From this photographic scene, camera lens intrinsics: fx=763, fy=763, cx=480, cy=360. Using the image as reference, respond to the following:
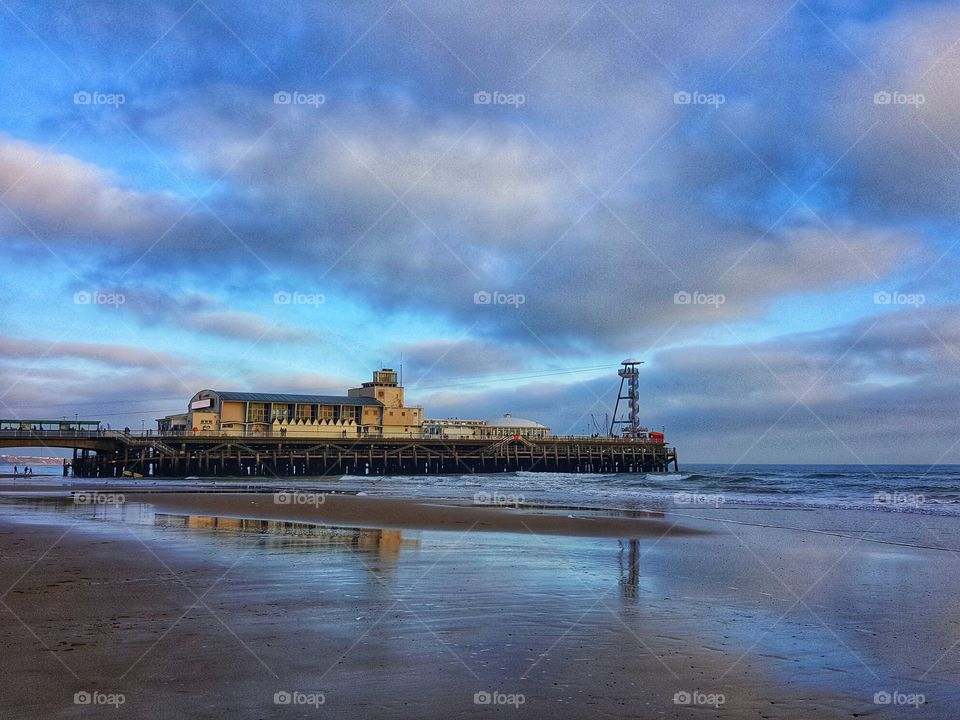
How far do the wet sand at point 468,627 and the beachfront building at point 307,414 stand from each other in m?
70.4

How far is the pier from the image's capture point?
71562 mm

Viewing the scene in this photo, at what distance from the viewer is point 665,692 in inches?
226

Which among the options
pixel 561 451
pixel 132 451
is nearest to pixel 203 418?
pixel 132 451

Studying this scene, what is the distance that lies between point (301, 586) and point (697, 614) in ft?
16.4

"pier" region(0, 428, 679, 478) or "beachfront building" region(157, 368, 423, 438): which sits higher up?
"beachfront building" region(157, 368, 423, 438)

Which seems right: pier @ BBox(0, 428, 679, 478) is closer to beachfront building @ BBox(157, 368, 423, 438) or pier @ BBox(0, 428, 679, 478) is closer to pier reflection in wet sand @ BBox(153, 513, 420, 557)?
beachfront building @ BBox(157, 368, 423, 438)

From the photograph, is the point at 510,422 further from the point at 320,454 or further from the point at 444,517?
the point at 444,517

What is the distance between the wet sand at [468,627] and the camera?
5508mm

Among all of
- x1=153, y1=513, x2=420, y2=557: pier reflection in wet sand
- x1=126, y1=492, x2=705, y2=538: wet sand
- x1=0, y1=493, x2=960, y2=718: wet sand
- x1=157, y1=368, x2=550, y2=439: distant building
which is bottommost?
x1=126, y1=492, x2=705, y2=538: wet sand

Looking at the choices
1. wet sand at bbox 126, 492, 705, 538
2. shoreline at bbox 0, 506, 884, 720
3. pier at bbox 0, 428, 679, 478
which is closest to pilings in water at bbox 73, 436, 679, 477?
pier at bbox 0, 428, 679, 478

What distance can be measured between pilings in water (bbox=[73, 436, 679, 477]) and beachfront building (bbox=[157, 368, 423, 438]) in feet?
12.1

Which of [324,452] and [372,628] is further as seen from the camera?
[324,452]

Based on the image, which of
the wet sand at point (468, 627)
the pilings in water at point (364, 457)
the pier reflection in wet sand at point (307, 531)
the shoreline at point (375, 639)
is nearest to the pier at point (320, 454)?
the pilings in water at point (364, 457)

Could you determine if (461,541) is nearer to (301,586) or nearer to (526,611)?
(301,586)
